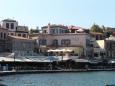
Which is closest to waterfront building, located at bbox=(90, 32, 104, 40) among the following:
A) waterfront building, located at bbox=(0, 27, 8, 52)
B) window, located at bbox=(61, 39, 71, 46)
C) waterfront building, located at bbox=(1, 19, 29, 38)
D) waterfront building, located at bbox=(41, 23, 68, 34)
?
waterfront building, located at bbox=(41, 23, 68, 34)

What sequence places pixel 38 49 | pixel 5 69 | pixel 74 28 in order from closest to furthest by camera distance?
Answer: 1. pixel 5 69
2. pixel 38 49
3. pixel 74 28

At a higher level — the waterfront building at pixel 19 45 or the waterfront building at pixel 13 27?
the waterfront building at pixel 13 27

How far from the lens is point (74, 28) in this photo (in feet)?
474

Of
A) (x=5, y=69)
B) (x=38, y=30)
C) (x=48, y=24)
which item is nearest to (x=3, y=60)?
(x=5, y=69)

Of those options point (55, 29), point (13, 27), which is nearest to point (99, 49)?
point (55, 29)

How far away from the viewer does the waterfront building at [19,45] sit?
116562mm

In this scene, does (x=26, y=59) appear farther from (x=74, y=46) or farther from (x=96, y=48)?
(x=96, y=48)

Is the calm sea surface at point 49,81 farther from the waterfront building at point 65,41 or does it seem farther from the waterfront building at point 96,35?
the waterfront building at point 96,35

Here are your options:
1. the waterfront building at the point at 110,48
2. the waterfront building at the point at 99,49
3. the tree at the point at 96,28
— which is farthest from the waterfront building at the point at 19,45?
the tree at the point at 96,28

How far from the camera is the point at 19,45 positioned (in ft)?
390

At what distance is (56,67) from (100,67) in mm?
14504

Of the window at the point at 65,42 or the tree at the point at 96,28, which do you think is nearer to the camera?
the window at the point at 65,42

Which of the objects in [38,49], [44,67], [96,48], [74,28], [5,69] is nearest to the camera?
[5,69]

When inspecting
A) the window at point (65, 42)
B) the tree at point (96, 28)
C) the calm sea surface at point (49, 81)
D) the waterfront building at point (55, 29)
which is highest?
the tree at point (96, 28)
